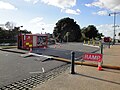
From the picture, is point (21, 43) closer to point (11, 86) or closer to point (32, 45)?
point (32, 45)

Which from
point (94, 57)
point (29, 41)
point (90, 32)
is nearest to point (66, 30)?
point (90, 32)

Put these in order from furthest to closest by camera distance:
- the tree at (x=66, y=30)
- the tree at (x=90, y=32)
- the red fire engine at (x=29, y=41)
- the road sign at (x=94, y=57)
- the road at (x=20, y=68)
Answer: the tree at (x=90, y=32) → the tree at (x=66, y=30) → the red fire engine at (x=29, y=41) → the road sign at (x=94, y=57) → the road at (x=20, y=68)

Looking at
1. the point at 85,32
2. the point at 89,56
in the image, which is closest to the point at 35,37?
the point at 89,56

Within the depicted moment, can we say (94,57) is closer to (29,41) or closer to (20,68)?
(20,68)

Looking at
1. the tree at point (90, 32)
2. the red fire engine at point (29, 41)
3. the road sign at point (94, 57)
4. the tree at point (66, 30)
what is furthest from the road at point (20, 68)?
the tree at point (90, 32)

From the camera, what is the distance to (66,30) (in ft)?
264

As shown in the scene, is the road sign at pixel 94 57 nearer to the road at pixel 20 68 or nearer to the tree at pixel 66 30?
the road at pixel 20 68

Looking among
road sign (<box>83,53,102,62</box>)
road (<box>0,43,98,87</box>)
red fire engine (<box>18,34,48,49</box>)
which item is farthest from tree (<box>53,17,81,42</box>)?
road sign (<box>83,53,102,62</box>)

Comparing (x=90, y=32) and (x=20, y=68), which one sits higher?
(x=90, y=32)

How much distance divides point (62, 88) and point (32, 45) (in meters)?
21.3

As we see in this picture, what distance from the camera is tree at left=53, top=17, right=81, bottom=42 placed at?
77688 mm

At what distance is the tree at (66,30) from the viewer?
77688 mm

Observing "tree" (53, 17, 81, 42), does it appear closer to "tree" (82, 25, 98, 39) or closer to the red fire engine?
"tree" (82, 25, 98, 39)

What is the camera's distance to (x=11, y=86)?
7.30m
